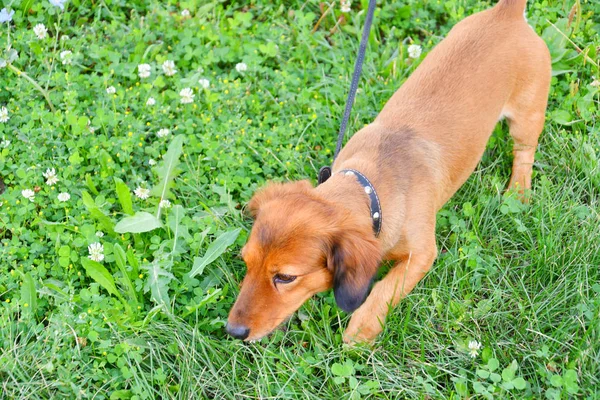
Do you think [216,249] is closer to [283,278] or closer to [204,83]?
[283,278]

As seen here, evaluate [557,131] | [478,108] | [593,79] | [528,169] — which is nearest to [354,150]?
[478,108]

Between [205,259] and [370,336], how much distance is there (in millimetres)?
914

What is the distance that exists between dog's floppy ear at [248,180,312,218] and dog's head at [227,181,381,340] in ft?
0.36

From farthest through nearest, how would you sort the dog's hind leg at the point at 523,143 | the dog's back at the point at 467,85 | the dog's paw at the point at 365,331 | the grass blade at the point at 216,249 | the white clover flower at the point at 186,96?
the white clover flower at the point at 186,96, the dog's hind leg at the point at 523,143, the dog's back at the point at 467,85, the grass blade at the point at 216,249, the dog's paw at the point at 365,331

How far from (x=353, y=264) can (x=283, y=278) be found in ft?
1.02

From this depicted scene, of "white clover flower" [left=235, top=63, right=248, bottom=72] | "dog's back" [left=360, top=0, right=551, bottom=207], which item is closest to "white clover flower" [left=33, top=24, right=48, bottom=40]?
"white clover flower" [left=235, top=63, right=248, bottom=72]

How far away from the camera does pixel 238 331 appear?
299cm

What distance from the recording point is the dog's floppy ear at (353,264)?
296 centimetres

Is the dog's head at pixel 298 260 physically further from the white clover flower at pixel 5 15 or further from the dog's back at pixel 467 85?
the white clover flower at pixel 5 15

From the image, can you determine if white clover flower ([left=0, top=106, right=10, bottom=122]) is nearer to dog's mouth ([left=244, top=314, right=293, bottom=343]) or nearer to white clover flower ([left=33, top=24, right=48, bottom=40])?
white clover flower ([left=33, top=24, right=48, bottom=40])

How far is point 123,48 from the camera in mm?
4797

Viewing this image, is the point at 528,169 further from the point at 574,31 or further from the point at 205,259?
the point at 205,259

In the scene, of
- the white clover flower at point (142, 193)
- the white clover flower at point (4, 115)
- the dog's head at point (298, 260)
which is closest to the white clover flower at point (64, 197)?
the white clover flower at point (142, 193)

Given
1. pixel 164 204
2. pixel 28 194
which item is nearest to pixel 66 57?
pixel 28 194
